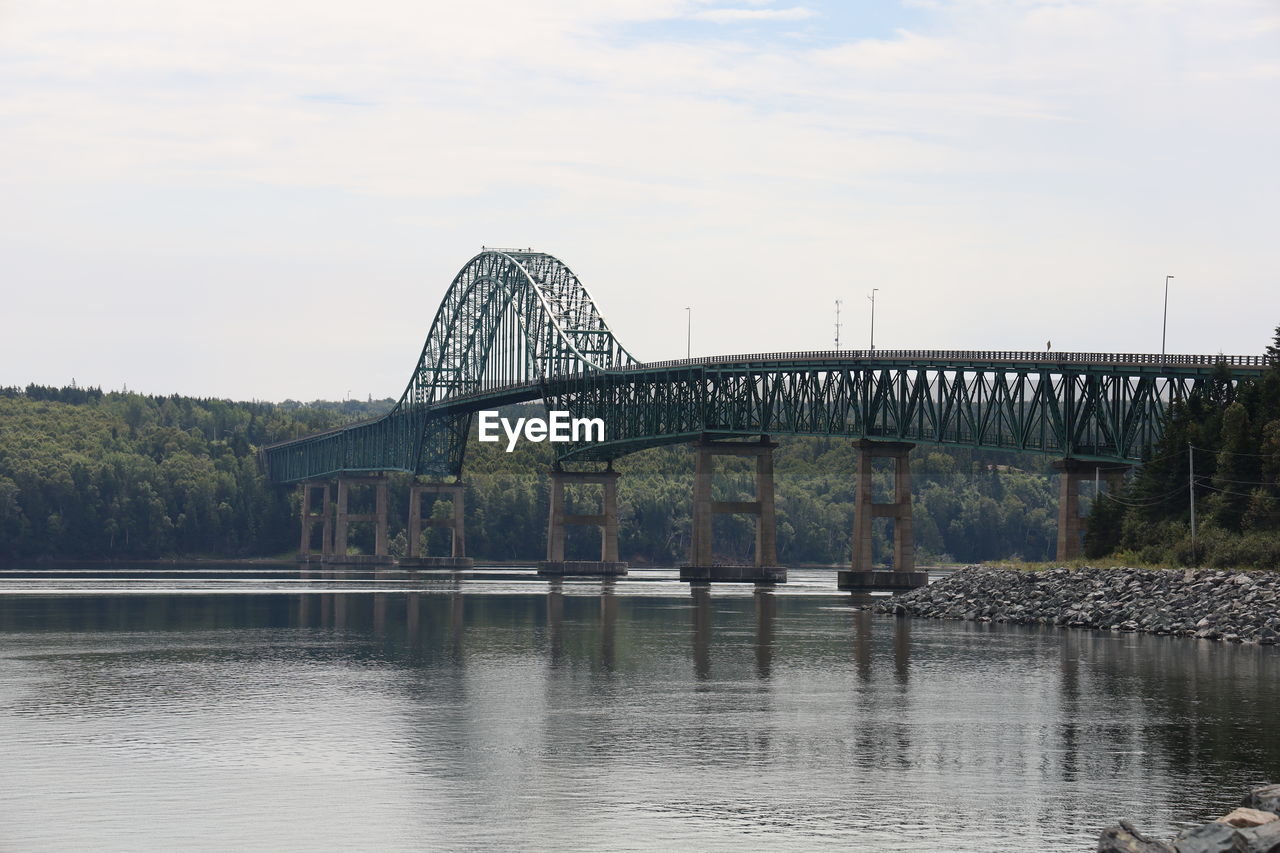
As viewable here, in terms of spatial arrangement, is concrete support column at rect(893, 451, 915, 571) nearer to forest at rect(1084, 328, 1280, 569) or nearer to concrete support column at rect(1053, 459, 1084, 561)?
concrete support column at rect(1053, 459, 1084, 561)

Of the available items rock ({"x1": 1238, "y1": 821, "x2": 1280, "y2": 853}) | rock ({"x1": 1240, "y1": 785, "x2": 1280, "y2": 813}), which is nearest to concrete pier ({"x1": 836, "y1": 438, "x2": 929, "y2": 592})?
rock ({"x1": 1240, "y1": 785, "x2": 1280, "y2": 813})

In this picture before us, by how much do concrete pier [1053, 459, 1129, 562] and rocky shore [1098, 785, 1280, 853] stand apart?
7945 cm

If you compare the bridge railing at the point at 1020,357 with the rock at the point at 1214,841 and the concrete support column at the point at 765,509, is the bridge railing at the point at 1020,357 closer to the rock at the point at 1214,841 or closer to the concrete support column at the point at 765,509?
the concrete support column at the point at 765,509

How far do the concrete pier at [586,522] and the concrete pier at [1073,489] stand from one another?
241ft

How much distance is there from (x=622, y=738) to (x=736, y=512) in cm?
11479

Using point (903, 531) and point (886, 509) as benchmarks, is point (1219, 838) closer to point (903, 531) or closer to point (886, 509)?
point (903, 531)

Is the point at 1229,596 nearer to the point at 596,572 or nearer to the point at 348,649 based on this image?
the point at 348,649

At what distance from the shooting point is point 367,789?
3631cm

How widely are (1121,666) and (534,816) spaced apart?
3396 cm

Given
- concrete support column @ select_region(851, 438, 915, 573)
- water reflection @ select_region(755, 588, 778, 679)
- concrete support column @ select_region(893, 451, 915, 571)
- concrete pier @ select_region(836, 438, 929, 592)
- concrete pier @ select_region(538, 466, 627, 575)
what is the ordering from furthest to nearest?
concrete pier @ select_region(538, 466, 627, 575), concrete support column @ select_region(851, 438, 915, 573), concrete support column @ select_region(893, 451, 915, 571), concrete pier @ select_region(836, 438, 929, 592), water reflection @ select_region(755, 588, 778, 679)

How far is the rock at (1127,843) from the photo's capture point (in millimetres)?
26531

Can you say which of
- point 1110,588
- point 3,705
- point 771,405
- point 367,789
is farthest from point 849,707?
point 771,405

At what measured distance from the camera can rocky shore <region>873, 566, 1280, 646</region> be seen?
74.7 m

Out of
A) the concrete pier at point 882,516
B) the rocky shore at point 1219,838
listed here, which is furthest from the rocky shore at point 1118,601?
the rocky shore at point 1219,838
